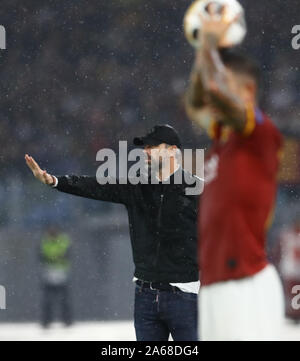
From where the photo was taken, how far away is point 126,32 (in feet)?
45.0

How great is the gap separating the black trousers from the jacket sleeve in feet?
21.5

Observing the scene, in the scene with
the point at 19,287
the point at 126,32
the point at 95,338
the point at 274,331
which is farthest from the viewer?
the point at 126,32

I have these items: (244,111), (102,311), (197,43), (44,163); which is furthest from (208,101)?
(44,163)

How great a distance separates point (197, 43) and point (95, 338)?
24.0ft

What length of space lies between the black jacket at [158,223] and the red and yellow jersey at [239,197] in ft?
5.11

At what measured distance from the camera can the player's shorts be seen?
9.35ft

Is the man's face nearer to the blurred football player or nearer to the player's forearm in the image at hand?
the blurred football player

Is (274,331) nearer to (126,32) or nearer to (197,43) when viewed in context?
(197,43)

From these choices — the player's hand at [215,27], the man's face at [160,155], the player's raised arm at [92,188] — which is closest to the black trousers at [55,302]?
the player's raised arm at [92,188]

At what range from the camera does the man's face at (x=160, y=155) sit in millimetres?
4559

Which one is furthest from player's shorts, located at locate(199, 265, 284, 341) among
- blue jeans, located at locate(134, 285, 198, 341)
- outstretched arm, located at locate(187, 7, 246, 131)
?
blue jeans, located at locate(134, 285, 198, 341)

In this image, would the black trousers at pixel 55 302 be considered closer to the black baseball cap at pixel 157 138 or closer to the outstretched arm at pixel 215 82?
the black baseball cap at pixel 157 138

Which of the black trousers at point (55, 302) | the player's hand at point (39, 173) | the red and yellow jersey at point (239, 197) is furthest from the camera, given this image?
the black trousers at point (55, 302)

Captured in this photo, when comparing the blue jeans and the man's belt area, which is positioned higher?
the man's belt area
